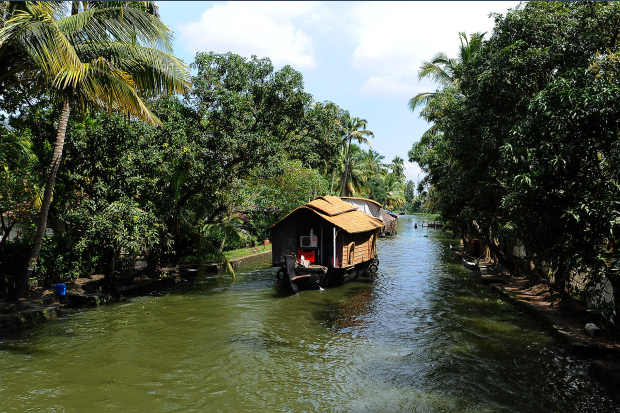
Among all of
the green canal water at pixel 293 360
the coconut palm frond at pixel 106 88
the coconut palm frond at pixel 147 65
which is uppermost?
the coconut palm frond at pixel 147 65

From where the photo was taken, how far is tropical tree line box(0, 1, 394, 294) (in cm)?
891

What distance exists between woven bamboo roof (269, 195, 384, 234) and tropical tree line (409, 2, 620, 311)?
368cm

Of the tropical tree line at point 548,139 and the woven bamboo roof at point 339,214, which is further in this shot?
the woven bamboo roof at point 339,214

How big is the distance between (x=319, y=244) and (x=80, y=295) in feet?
28.8

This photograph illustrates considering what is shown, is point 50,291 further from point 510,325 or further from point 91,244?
point 510,325

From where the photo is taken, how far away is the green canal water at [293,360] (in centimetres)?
706

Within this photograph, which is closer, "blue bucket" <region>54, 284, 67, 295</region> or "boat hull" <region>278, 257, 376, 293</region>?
"blue bucket" <region>54, 284, 67, 295</region>

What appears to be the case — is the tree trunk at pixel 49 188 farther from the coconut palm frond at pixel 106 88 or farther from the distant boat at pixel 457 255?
the distant boat at pixel 457 255

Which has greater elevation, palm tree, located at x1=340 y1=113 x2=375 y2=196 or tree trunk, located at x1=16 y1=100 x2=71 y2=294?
palm tree, located at x1=340 y1=113 x2=375 y2=196

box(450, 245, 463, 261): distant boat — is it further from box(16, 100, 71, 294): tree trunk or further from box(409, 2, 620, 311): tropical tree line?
box(16, 100, 71, 294): tree trunk

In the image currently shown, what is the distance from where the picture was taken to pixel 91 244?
42.9 feet

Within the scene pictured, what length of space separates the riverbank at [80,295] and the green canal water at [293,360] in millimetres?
387

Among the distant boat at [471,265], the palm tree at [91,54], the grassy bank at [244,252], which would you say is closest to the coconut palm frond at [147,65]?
the palm tree at [91,54]

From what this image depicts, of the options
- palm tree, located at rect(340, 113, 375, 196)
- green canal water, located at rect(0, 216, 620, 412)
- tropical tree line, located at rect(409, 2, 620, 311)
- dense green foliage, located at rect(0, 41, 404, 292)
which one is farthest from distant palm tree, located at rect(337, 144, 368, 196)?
green canal water, located at rect(0, 216, 620, 412)
